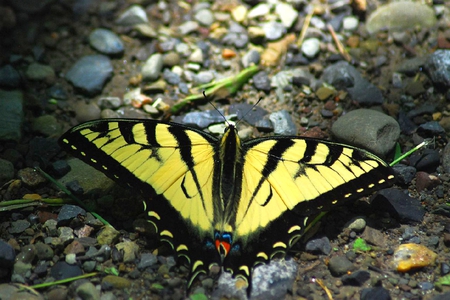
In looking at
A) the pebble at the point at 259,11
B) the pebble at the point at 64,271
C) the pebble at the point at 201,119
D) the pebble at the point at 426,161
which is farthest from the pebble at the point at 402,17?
the pebble at the point at 64,271

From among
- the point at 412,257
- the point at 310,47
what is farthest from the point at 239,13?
the point at 412,257

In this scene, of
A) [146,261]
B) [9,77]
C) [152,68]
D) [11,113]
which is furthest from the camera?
[152,68]

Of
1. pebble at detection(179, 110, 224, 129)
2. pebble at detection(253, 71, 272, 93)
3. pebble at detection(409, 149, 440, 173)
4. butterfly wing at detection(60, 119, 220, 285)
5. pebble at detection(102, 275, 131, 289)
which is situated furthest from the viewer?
pebble at detection(253, 71, 272, 93)

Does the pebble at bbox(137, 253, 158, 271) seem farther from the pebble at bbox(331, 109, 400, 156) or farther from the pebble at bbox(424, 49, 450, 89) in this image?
the pebble at bbox(424, 49, 450, 89)

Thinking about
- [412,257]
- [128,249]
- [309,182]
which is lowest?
[128,249]

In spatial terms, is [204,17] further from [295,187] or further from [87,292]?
[87,292]

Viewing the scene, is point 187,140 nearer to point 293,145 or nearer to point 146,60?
point 293,145

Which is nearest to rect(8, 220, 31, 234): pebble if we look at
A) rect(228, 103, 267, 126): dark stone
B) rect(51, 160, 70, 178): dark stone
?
rect(51, 160, 70, 178): dark stone
